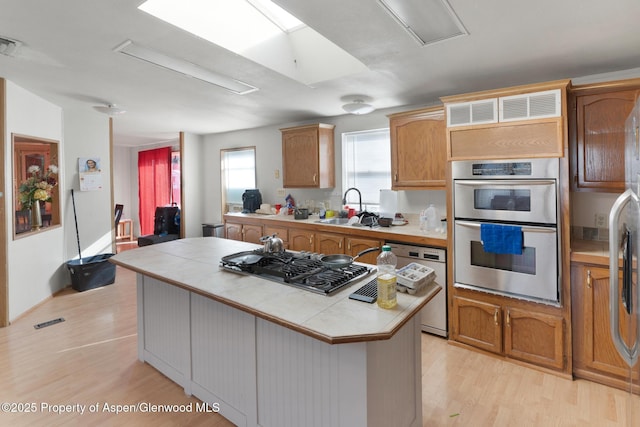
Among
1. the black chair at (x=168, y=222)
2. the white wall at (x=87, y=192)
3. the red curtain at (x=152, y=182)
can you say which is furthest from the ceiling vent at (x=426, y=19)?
the red curtain at (x=152, y=182)

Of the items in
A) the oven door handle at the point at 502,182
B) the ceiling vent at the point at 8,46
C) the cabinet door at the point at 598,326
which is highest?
the ceiling vent at the point at 8,46

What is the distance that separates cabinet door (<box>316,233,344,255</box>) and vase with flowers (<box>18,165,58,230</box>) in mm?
3203

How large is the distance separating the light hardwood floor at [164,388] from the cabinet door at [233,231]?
6.83ft

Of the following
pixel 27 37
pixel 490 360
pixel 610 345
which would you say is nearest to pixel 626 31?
pixel 610 345

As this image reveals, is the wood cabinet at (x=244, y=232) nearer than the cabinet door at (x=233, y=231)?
Yes

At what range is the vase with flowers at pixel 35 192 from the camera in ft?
11.7

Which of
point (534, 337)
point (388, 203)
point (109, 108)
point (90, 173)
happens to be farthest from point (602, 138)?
point (90, 173)

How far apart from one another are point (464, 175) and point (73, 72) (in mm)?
3385

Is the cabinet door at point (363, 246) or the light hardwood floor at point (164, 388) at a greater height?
the cabinet door at point (363, 246)

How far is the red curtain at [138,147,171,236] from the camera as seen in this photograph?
287 inches

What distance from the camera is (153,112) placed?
4.27m

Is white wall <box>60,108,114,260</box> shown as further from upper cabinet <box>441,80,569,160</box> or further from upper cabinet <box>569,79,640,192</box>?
upper cabinet <box>569,79,640,192</box>

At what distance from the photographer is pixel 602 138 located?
7.75 ft

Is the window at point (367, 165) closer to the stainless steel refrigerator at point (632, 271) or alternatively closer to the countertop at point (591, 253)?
the countertop at point (591, 253)
